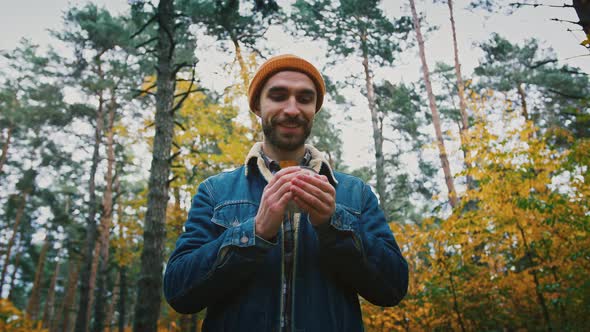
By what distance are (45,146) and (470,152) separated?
882 inches

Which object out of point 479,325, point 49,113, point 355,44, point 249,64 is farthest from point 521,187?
point 49,113

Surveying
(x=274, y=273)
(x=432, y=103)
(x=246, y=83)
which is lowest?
(x=274, y=273)

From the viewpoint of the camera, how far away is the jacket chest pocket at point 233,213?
5.13ft

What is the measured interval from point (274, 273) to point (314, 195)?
45cm

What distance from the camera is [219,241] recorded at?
1.34 metres

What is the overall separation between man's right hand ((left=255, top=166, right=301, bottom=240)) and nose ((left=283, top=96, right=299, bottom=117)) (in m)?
0.53

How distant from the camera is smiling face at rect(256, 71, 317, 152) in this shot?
67.0 inches

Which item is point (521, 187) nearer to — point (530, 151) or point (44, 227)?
point (530, 151)

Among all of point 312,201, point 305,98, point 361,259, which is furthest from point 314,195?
point 305,98

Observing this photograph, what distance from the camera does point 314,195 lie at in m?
1.20

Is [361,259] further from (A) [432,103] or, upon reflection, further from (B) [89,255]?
(B) [89,255]

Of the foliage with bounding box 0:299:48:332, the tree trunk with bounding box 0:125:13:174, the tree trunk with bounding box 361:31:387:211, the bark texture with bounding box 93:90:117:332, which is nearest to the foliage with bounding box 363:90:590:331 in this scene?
the foliage with bounding box 0:299:48:332

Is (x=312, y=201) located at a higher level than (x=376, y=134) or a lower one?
lower

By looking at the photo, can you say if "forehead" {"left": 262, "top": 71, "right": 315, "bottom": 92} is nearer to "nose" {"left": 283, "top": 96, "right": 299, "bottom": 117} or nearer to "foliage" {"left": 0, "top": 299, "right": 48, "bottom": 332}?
"nose" {"left": 283, "top": 96, "right": 299, "bottom": 117}
